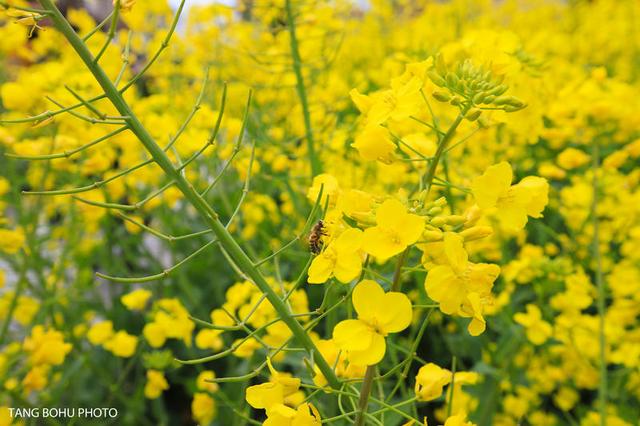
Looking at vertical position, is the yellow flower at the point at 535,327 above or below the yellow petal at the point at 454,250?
below

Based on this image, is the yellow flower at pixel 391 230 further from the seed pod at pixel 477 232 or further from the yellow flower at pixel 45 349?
the yellow flower at pixel 45 349

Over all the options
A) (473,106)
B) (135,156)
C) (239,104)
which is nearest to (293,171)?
(135,156)

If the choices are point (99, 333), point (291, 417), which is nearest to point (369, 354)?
point (291, 417)

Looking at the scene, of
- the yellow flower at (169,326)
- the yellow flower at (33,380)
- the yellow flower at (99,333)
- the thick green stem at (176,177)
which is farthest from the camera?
the yellow flower at (99,333)

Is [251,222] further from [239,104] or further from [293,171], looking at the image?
[239,104]

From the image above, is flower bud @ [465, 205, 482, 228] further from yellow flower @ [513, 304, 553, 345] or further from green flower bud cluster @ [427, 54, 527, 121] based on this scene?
yellow flower @ [513, 304, 553, 345]

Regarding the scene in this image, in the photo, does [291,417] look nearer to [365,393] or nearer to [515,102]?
[365,393]

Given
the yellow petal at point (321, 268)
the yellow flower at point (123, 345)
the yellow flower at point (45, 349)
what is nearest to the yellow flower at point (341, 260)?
the yellow petal at point (321, 268)
